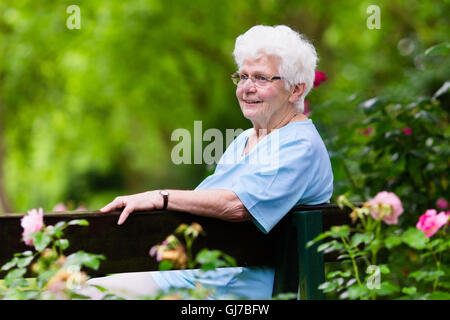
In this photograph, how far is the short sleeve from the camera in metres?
2.34

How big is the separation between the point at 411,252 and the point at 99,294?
213 cm

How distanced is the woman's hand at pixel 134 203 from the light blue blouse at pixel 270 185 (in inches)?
10.4

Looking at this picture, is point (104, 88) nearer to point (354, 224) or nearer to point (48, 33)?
point (48, 33)

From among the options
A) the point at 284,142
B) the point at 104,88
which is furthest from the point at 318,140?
the point at 104,88

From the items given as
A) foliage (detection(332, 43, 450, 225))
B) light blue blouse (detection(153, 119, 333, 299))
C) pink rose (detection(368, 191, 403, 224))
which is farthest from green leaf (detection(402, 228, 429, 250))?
foliage (detection(332, 43, 450, 225))

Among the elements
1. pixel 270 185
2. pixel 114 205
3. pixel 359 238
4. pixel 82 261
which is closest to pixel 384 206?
pixel 359 238

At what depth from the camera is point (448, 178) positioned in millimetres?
4180

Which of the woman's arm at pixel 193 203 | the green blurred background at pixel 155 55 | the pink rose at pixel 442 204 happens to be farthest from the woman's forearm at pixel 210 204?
the green blurred background at pixel 155 55

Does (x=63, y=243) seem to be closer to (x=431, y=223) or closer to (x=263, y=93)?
(x=263, y=93)

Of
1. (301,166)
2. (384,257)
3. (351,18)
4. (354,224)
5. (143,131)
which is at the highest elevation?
(351,18)

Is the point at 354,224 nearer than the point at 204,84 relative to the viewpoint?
Yes

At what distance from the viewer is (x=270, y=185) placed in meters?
2.39

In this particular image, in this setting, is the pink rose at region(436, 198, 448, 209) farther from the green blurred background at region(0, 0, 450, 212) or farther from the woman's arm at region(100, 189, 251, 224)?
the green blurred background at region(0, 0, 450, 212)

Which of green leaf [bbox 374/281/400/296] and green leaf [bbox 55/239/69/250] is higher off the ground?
green leaf [bbox 55/239/69/250]
